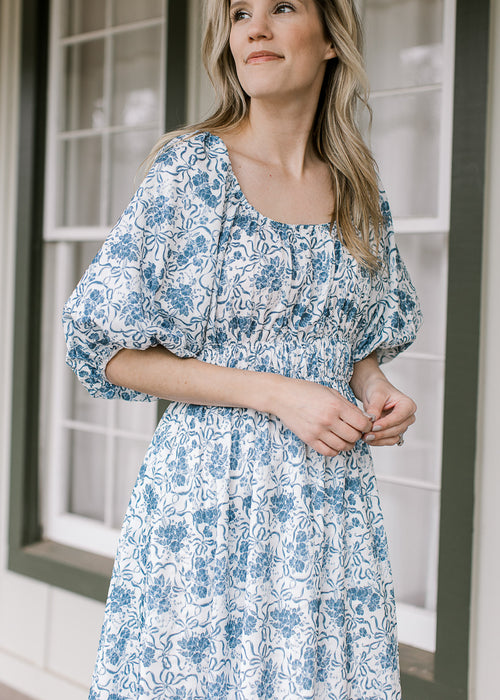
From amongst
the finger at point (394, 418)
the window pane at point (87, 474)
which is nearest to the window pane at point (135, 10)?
the window pane at point (87, 474)

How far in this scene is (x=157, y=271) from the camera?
1170 mm

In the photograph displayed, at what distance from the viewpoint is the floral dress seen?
115cm

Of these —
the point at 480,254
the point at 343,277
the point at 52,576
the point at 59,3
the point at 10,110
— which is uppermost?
the point at 59,3

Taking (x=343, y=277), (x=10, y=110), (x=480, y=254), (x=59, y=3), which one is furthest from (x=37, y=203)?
(x=343, y=277)

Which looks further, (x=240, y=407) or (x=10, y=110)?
(x=10, y=110)

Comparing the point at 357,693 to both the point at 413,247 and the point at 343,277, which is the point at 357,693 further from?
the point at 413,247

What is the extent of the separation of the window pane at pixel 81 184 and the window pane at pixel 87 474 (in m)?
1.01

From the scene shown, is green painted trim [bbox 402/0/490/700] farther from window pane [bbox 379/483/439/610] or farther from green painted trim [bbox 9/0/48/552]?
green painted trim [bbox 9/0/48/552]

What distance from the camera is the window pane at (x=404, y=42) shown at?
7.54 ft

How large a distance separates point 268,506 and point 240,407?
17 cm

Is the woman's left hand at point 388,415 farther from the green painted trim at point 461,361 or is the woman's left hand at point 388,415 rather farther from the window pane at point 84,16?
the window pane at point 84,16

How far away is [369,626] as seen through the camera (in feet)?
4.05

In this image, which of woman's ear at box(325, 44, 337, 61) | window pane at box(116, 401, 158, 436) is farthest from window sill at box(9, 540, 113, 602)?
woman's ear at box(325, 44, 337, 61)

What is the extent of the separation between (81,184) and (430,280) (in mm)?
1714
